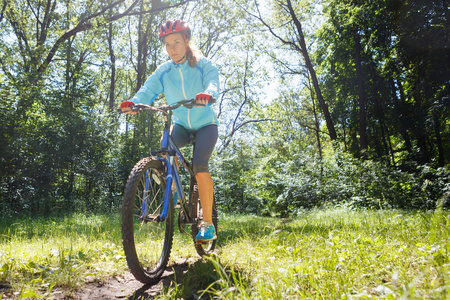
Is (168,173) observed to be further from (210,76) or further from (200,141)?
(210,76)

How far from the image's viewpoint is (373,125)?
1730cm

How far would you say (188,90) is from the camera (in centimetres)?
309

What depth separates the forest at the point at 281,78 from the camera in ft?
30.0

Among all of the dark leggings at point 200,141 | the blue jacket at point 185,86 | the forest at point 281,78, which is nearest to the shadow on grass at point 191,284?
the dark leggings at point 200,141

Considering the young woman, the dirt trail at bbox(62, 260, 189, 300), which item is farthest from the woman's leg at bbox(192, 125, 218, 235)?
the dirt trail at bbox(62, 260, 189, 300)

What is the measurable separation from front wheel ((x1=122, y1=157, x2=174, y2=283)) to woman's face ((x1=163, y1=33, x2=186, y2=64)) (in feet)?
3.72

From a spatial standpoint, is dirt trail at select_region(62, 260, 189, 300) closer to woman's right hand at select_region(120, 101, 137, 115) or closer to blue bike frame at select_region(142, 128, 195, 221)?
blue bike frame at select_region(142, 128, 195, 221)

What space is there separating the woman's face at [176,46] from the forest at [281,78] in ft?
17.2

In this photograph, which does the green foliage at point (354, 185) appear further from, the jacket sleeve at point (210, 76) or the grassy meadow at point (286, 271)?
the jacket sleeve at point (210, 76)

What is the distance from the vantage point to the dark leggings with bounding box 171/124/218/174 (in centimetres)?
292

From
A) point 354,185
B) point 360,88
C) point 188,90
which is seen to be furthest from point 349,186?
point 188,90

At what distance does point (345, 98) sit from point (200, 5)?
10.7 metres

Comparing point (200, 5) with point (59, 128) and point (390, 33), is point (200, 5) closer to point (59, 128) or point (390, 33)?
point (390, 33)

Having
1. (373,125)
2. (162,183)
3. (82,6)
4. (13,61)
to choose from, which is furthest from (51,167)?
(373,125)
